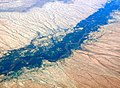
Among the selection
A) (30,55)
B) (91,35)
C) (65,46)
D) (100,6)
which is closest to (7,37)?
(30,55)

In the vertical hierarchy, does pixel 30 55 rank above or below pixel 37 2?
below

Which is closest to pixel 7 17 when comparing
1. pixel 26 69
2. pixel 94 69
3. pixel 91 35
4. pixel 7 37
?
pixel 7 37

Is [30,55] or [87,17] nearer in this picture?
[30,55]

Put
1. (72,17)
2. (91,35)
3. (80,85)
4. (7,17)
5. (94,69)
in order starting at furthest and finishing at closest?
(72,17) → (7,17) → (91,35) → (94,69) → (80,85)

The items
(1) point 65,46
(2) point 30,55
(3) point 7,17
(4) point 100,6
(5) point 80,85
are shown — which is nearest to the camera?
(5) point 80,85

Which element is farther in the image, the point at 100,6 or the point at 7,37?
the point at 100,6

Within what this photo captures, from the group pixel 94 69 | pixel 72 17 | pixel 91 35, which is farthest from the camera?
pixel 72 17

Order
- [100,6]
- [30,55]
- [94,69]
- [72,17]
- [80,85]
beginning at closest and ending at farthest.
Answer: [80,85], [94,69], [30,55], [72,17], [100,6]

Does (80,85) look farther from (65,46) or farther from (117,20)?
(117,20)

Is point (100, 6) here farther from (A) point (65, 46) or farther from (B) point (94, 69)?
(B) point (94, 69)
